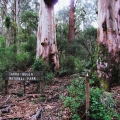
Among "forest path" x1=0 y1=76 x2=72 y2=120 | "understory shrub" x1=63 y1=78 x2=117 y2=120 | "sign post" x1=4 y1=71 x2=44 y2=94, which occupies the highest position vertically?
"sign post" x1=4 y1=71 x2=44 y2=94

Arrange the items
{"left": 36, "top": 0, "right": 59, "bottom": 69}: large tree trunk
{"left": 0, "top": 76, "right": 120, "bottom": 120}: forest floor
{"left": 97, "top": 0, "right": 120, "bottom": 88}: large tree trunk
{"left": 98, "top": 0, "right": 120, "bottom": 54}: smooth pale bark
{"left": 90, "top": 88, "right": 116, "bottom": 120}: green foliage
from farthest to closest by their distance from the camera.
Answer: {"left": 36, "top": 0, "right": 59, "bottom": 69}: large tree trunk < {"left": 98, "top": 0, "right": 120, "bottom": 54}: smooth pale bark < {"left": 97, "top": 0, "right": 120, "bottom": 88}: large tree trunk < {"left": 0, "top": 76, "right": 120, "bottom": 120}: forest floor < {"left": 90, "top": 88, "right": 116, "bottom": 120}: green foliage

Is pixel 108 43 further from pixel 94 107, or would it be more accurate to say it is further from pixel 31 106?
pixel 94 107

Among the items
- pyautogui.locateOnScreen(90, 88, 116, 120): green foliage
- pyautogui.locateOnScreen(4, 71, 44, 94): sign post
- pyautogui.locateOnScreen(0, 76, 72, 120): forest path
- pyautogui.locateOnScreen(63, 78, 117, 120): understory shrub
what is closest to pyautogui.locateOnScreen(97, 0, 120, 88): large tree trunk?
pyautogui.locateOnScreen(0, 76, 72, 120): forest path

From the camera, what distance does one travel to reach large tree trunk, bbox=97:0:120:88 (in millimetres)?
7922

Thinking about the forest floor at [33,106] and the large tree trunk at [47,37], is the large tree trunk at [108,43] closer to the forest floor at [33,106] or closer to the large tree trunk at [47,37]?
the forest floor at [33,106]

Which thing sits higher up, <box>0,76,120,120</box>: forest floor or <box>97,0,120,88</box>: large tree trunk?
<box>97,0,120,88</box>: large tree trunk

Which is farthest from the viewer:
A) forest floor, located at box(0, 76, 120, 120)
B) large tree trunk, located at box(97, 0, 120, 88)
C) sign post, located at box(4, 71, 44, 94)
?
sign post, located at box(4, 71, 44, 94)

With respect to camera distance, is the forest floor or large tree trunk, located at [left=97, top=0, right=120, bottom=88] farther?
large tree trunk, located at [left=97, top=0, right=120, bottom=88]

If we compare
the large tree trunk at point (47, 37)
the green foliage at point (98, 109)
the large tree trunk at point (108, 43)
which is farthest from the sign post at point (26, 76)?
the large tree trunk at point (47, 37)

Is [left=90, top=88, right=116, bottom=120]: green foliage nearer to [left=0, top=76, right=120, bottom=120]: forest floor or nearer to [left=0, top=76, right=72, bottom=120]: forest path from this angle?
[left=0, top=76, right=120, bottom=120]: forest floor

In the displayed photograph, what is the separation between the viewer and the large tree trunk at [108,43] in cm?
792

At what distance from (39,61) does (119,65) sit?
4.89 m

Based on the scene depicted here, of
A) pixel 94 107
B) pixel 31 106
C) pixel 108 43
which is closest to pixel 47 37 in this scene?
pixel 108 43

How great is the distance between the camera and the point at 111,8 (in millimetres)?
8203
